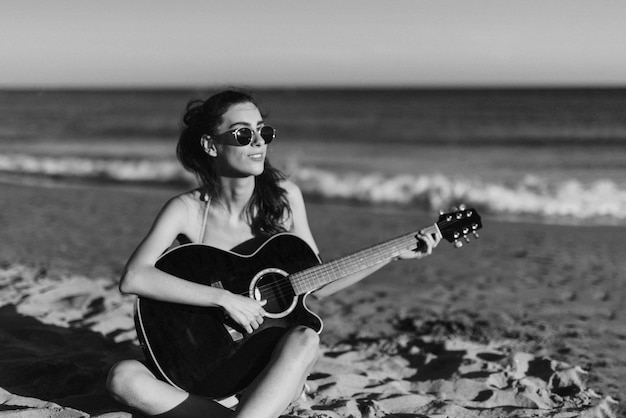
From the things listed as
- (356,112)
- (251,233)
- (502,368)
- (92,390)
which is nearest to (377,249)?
(251,233)

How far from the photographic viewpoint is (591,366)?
13.0 feet

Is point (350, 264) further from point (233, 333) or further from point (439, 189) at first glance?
point (439, 189)

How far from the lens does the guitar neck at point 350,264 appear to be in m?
2.96

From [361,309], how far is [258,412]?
263cm

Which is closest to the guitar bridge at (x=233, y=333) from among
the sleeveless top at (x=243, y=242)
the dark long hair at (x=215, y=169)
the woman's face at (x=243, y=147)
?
the sleeveless top at (x=243, y=242)

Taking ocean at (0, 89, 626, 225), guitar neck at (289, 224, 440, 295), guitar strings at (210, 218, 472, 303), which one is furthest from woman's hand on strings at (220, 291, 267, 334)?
ocean at (0, 89, 626, 225)

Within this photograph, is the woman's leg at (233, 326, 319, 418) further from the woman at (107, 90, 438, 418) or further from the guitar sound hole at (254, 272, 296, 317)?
the guitar sound hole at (254, 272, 296, 317)

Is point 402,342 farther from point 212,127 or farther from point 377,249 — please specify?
point 212,127

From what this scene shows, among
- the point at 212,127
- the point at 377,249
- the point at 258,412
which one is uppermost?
the point at 212,127

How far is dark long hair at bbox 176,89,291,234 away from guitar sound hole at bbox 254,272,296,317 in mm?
309

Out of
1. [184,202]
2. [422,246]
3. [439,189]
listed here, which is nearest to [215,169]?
[184,202]

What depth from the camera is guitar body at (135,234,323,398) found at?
277cm

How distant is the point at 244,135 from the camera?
10.0 ft

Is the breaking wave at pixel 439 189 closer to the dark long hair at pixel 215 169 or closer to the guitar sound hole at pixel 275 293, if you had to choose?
the dark long hair at pixel 215 169
